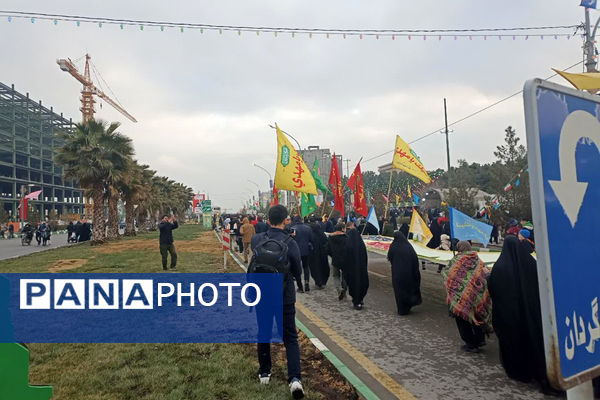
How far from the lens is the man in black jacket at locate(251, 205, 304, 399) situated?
392 centimetres

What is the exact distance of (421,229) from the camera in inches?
364

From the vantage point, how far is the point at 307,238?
9.02m

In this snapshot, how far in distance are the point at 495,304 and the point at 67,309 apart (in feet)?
24.2

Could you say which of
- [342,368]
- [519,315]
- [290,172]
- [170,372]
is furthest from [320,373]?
[290,172]

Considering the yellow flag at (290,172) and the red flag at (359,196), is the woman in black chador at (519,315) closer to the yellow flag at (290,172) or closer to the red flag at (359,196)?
the yellow flag at (290,172)

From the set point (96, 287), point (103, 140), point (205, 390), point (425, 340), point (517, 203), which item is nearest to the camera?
point (205, 390)

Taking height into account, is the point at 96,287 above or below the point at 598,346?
below

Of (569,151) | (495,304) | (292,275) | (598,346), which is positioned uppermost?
(569,151)

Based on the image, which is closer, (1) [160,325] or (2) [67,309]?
(1) [160,325]

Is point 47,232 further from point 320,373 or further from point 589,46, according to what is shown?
point 589,46

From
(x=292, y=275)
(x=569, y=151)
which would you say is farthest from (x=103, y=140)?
(x=569, y=151)

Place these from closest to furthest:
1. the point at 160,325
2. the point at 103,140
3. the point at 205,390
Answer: the point at 205,390 < the point at 160,325 < the point at 103,140

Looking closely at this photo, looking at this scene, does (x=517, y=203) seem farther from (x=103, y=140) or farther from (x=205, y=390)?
(x=103, y=140)

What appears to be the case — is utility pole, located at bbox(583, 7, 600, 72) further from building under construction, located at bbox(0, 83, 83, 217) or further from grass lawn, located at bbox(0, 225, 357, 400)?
building under construction, located at bbox(0, 83, 83, 217)
